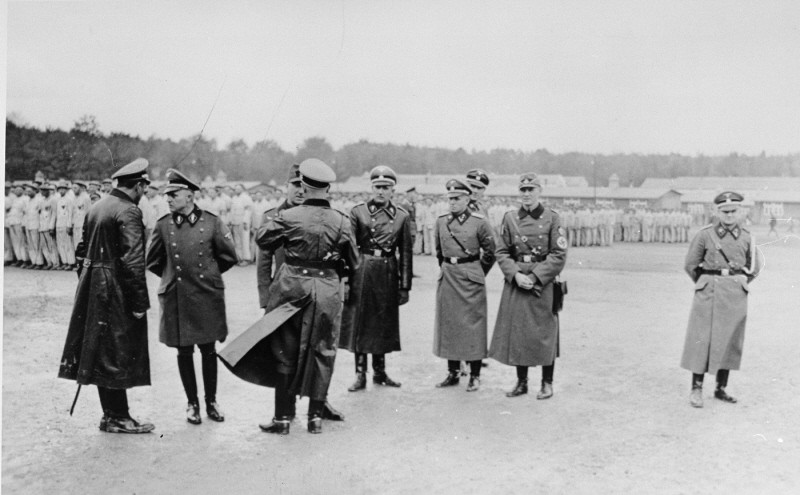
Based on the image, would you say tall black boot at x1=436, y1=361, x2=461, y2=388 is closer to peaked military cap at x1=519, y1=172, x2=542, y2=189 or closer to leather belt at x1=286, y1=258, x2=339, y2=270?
peaked military cap at x1=519, y1=172, x2=542, y2=189

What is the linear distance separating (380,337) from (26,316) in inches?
227

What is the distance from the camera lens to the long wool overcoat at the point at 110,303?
4.66 m

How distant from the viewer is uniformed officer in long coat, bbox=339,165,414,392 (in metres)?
6.16

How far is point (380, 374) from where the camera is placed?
6.24 m

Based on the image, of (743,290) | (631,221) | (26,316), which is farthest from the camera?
(631,221)

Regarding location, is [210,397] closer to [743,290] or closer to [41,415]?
[41,415]

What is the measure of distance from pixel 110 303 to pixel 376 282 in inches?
92.8

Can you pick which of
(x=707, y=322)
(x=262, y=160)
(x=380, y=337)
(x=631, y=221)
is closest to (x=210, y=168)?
(x=262, y=160)

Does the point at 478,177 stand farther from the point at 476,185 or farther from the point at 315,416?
the point at 315,416

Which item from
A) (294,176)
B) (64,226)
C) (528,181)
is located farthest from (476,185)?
(64,226)

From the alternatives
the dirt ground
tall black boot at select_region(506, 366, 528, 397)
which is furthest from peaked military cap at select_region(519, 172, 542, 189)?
the dirt ground

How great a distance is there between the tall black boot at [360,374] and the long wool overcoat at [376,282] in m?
0.09

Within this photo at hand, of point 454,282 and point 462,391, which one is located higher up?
point 454,282

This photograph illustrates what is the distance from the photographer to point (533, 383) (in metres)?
6.34
